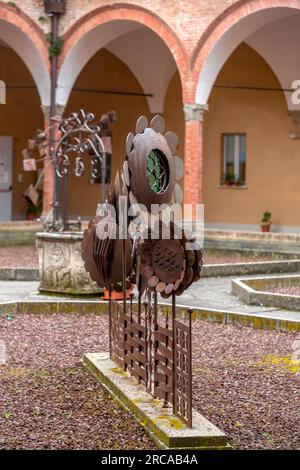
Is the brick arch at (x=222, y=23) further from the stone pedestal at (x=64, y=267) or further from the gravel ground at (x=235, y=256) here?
the stone pedestal at (x=64, y=267)

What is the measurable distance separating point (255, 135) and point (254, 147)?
0.29m

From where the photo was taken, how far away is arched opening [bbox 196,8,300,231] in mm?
20828

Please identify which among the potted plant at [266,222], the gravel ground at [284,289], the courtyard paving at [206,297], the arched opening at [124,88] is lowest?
the courtyard paving at [206,297]

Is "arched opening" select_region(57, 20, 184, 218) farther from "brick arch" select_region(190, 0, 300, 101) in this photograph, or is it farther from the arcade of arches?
"brick arch" select_region(190, 0, 300, 101)

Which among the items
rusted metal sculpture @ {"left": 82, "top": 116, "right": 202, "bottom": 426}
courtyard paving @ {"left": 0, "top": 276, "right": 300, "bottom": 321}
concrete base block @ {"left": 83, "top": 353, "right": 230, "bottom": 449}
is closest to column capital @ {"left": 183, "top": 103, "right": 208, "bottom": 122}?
courtyard paving @ {"left": 0, "top": 276, "right": 300, "bottom": 321}

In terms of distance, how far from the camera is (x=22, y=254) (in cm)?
1667

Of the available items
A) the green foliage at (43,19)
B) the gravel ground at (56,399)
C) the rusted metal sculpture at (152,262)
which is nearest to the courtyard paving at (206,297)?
the gravel ground at (56,399)

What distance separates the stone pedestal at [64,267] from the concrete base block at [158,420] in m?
4.48

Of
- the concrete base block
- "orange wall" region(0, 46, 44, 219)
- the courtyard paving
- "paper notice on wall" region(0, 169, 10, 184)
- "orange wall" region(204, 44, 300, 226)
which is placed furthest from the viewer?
"paper notice on wall" region(0, 169, 10, 184)

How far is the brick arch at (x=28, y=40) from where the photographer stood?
63.2ft

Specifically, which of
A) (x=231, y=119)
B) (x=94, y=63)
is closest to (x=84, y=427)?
(x=231, y=119)

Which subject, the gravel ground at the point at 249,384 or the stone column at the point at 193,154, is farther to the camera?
the stone column at the point at 193,154

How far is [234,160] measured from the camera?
22.7 meters

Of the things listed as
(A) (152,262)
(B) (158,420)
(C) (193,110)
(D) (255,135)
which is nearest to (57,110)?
(C) (193,110)
